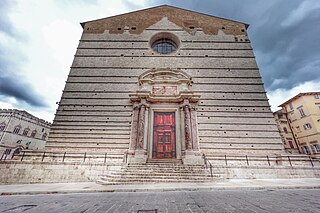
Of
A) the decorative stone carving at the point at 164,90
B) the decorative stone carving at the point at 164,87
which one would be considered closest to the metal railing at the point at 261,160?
the decorative stone carving at the point at 164,87

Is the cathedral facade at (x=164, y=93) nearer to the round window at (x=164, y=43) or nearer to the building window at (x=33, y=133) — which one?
the round window at (x=164, y=43)

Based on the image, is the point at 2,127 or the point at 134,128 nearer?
the point at 134,128

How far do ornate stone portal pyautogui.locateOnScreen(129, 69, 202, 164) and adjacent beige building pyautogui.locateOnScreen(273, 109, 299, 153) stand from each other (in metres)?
19.3

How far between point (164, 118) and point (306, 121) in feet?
70.6

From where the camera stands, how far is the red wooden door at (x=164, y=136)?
864 cm

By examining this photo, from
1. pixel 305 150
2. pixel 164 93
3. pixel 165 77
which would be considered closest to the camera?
pixel 164 93

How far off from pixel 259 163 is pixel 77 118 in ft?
36.7

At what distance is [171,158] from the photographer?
846cm

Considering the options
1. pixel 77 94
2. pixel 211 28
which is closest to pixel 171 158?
pixel 77 94

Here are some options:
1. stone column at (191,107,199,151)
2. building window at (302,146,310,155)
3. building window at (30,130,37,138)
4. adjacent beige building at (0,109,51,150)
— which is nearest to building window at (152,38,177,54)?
stone column at (191,107,199,151)

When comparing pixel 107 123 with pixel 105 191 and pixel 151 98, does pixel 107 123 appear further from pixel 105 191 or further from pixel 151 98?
pixel 105 191

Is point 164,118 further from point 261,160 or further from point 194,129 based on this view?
point 261,160

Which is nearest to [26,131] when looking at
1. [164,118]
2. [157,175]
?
[164,118]

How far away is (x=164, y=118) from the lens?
A: 31.3ft
